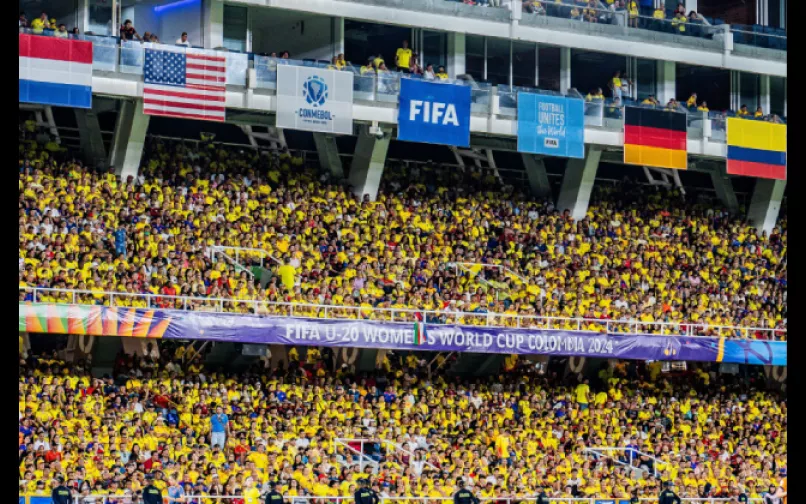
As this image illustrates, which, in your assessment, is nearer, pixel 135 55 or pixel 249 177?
pixel 135 55

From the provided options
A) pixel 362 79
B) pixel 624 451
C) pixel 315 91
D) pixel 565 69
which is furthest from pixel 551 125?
pixel 624 451

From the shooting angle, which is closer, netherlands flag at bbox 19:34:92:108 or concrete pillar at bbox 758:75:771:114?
netherlands flag at bbox 19:34:92:108

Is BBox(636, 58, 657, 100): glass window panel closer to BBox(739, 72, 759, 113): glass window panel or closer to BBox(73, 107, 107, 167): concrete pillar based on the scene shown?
BBox(739, 72, 759, 113): glass window panel

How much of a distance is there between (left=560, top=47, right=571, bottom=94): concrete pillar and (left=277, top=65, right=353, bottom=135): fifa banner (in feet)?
25.9

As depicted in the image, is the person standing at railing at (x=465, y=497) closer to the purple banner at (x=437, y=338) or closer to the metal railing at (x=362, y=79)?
the purple banner at (x=437, y=338)

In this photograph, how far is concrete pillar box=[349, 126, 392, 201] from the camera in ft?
121

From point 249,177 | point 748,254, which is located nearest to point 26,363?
point 249,177

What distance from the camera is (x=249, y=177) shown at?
3528 cm

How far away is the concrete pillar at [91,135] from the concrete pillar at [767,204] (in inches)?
789

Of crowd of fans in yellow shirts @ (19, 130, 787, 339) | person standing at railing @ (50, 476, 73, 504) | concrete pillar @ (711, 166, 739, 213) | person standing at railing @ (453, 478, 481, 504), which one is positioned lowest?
person standing at railing @ (453, 478, 481, 504)

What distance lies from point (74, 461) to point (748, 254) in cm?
2206

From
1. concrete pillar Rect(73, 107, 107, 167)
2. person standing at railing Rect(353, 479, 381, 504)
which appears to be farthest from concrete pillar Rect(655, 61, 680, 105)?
person standing at railing Rect(353, 479, 381, 504)

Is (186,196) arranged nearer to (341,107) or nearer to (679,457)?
(341,107)

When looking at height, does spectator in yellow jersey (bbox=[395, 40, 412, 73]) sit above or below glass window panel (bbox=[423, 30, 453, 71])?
below
